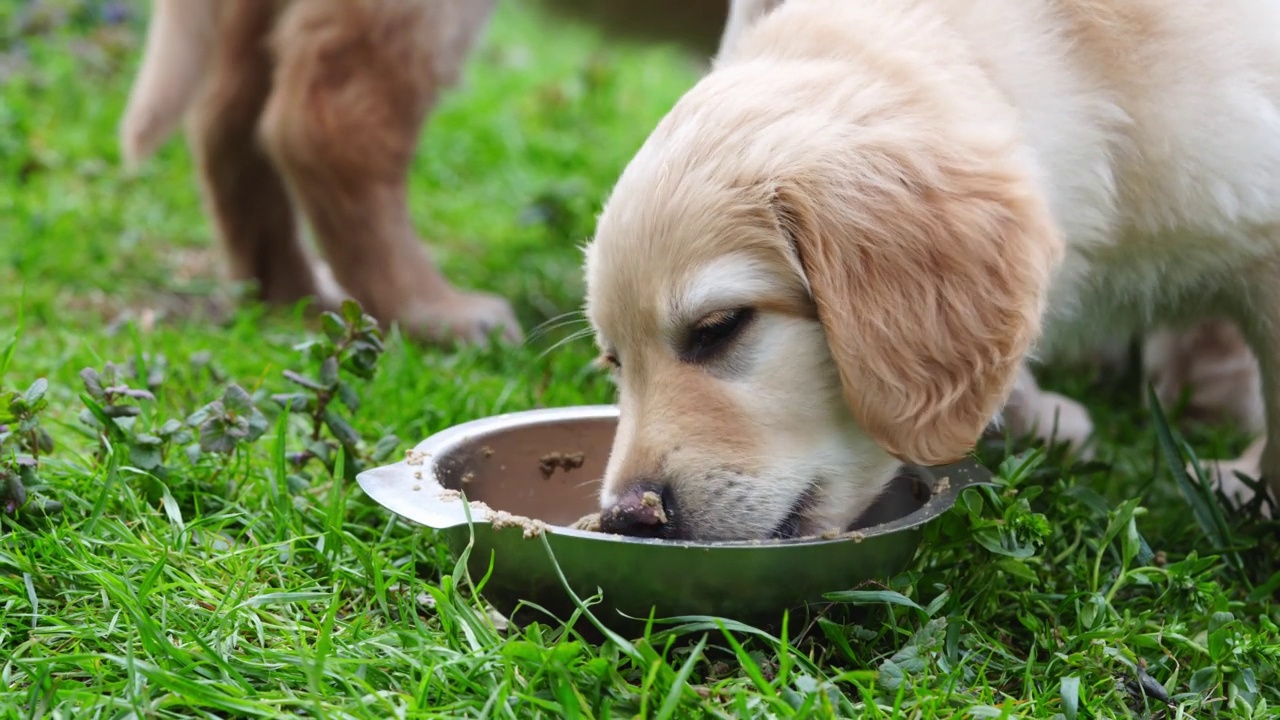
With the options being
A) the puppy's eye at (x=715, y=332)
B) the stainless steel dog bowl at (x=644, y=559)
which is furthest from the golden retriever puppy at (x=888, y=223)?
the stainless steel dog bowl at (x=644, y=559)

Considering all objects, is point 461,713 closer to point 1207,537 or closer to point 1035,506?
point 1035,506

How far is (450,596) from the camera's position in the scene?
1713 mm

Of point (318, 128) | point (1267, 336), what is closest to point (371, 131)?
point (318, 128)

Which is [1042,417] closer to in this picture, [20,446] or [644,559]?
Answer: [644,559]

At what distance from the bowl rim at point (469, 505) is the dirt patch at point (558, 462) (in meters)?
0.06

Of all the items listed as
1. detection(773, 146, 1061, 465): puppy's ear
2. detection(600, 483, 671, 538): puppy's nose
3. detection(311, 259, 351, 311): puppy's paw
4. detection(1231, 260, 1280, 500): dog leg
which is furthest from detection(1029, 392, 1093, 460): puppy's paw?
detection(311, 259, 351, 311): puppy's paw

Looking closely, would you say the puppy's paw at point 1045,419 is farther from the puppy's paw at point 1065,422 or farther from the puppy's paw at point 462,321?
the puppy's paw at point 462,321

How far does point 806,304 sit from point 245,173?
91.0 inches

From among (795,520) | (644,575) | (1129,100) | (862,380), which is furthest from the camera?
(1129,100)

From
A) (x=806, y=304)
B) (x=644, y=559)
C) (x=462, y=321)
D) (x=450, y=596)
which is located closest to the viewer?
(x=644, y=559)

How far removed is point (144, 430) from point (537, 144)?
3301 millimetres

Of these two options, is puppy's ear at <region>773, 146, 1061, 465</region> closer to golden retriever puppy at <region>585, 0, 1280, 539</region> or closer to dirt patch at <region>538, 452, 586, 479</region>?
golden retriever puppy at <region>585, 0, 1280, 539</region>

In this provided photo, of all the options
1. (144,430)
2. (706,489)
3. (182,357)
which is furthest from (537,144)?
(706,489)

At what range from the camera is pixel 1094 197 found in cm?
205
